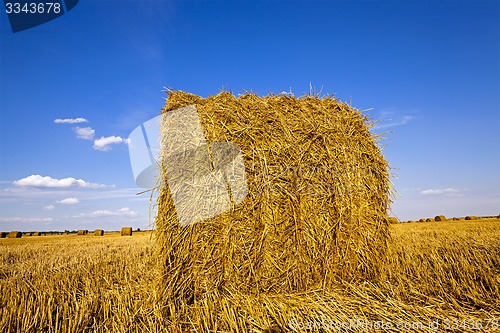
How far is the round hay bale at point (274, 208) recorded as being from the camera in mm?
3625

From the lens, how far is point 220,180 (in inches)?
147

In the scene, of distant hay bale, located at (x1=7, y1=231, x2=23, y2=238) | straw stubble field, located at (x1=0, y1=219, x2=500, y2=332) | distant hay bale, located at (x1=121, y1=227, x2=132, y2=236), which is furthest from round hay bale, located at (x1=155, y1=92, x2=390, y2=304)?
distant hay bale, located at (x1=7, y1=231, x2=23, y2=238)

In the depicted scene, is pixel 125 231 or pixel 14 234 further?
pixel 14 234

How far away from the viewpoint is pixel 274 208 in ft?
12.5

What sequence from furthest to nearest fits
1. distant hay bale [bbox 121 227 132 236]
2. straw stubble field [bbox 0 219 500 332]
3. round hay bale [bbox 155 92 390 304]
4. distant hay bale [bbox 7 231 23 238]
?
distant hay bale [bbox 7 231 23 238] → distant hay bale [bbox 121 227 132 236] → round hay bale [bbox 155 92 390 304] → straw stubble field [bbox 0 219 500 332]

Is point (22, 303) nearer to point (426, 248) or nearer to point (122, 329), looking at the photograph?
point (122, 329)

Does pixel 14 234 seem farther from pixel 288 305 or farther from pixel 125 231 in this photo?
pixel 288 305

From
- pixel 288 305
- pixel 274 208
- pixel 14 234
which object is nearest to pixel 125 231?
pixel 14 234

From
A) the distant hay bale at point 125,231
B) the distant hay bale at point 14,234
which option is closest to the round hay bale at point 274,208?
the distant hay bale at point 125,231

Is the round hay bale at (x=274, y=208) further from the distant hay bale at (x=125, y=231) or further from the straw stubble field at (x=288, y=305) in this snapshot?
the distant hay bale at (x=125, y=231)

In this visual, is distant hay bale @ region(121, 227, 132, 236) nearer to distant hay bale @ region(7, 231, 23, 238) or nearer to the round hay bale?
distant hay bale @ region(7, 231, 23, 238)

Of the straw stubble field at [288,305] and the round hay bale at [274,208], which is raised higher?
the round hay bale at [274,208]

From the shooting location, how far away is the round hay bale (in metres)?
3.62

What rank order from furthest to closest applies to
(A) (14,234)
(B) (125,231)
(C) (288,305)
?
1. (A) (14,234)
2. (B) (125,231)
3. (C) (288,305)
